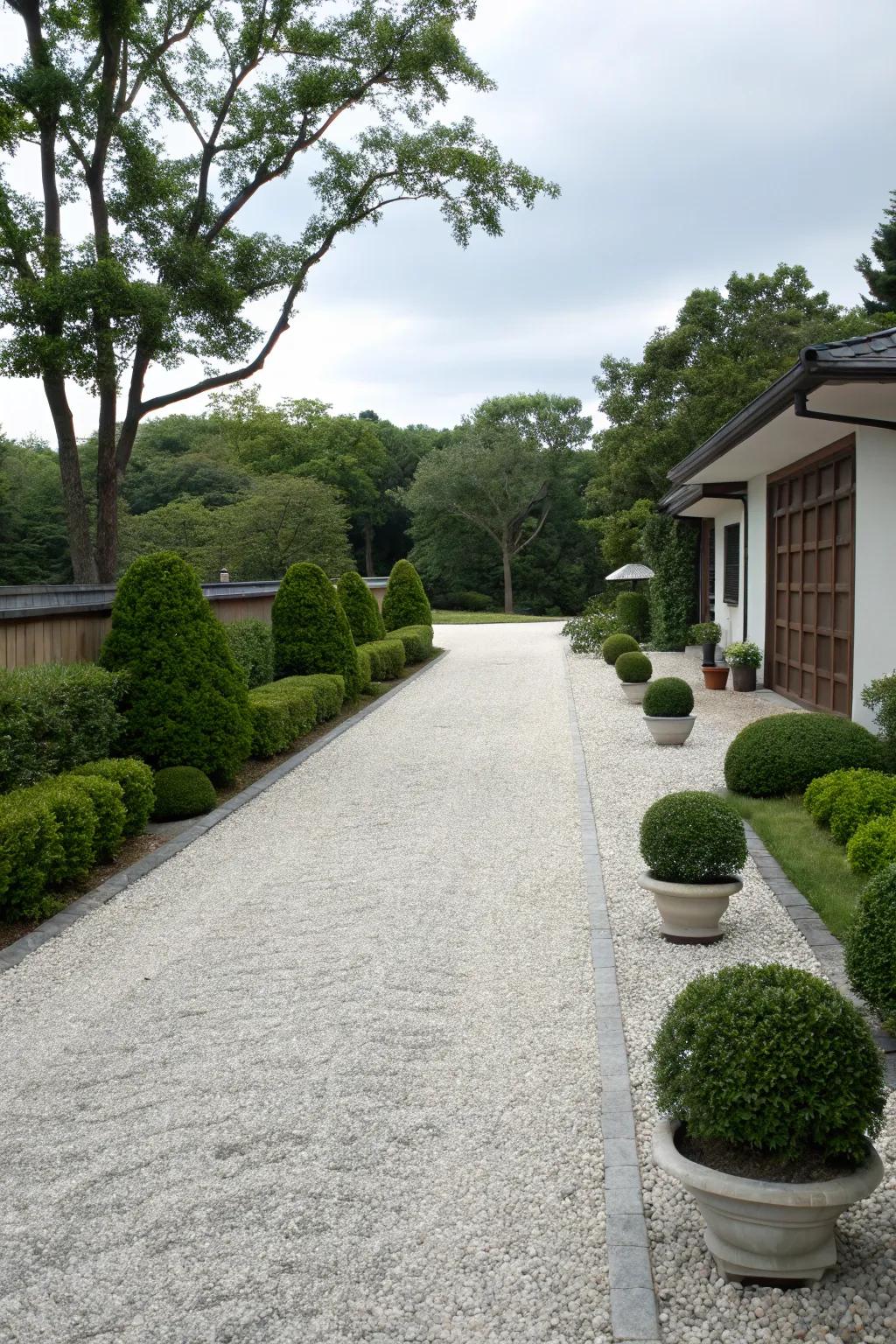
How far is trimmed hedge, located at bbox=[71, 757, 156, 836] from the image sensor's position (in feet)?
24.9

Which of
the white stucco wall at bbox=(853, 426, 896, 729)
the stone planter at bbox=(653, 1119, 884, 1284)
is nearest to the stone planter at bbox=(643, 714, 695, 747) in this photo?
the white stucco wall at bbox=(853, 426, 896, 729)

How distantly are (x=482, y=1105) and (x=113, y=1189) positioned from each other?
4.04 feet

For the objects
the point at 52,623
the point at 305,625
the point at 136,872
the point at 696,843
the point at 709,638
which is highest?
the point at 52,623

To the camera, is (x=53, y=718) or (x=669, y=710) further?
(x=669, y=710)

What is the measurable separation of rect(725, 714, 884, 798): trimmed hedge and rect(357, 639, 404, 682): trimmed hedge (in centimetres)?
1023

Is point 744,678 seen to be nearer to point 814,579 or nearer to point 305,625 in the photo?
point 814,579

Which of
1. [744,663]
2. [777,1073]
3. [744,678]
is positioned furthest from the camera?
[744,678]

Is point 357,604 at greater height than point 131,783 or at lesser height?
greater

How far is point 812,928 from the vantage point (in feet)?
18.2

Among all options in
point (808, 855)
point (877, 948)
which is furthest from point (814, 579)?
point (877, 948)

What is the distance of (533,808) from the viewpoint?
870 cm

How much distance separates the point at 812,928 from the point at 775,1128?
3.02 meters

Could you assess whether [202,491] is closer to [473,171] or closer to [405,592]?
[405,592]

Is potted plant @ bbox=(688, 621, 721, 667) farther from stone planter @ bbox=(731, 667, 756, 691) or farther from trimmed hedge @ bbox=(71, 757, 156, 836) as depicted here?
trimmed hedge @ bbox=(71, 757, 156, 836)
